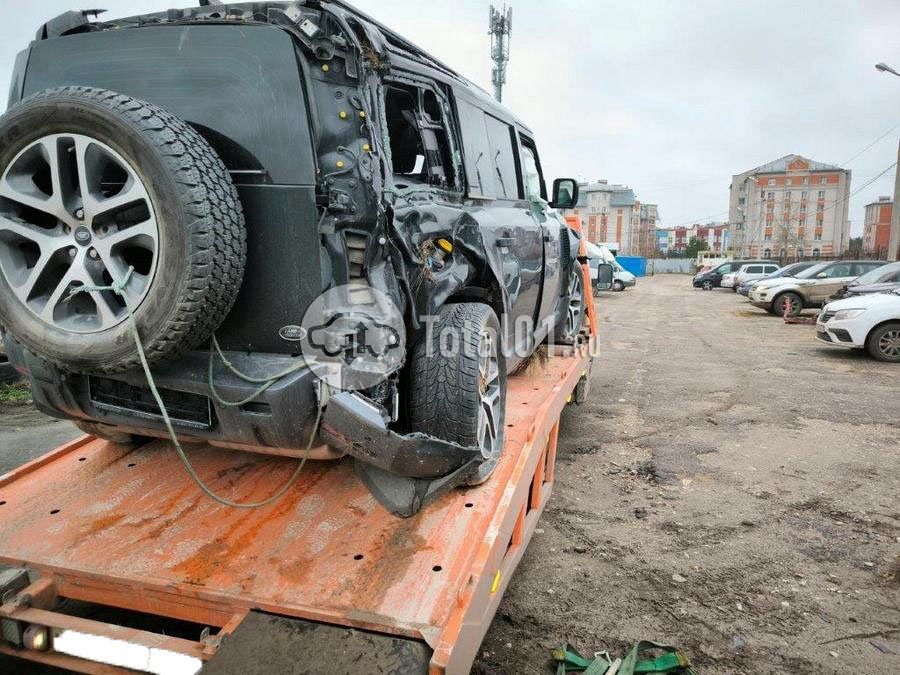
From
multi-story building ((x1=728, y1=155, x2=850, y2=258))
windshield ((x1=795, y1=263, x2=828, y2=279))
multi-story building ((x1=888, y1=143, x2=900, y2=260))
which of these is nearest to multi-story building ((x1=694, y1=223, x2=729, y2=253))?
multi-story building ((x1=728, y1=155, x2=850, y2=258))

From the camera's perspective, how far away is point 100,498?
8.82 feet

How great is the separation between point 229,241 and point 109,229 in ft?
1.21

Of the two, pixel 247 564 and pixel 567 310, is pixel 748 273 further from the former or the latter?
pixel 247 564

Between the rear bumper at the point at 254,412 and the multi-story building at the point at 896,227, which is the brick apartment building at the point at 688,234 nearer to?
the multi-story building at the point at 896,227

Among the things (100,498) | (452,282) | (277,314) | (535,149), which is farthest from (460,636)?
(535,149)

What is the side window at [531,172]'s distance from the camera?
470 centimetres

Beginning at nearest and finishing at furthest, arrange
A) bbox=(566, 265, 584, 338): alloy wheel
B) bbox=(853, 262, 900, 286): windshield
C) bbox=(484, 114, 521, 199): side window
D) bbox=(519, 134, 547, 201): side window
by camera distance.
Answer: bbox=(484, 114, 521, 199): side window → bbox=(519, 134, 547, 201): side window → bbox=(566, 265, 584, 338): alloy wheel → bbox=(853, 262, 900, 286): windshield

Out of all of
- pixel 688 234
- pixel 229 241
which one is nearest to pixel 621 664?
pixel 229 241

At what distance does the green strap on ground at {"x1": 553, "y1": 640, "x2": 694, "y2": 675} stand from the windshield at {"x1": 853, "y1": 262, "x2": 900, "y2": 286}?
1068 centimetres

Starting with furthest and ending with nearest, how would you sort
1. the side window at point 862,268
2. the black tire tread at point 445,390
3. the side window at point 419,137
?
1. the side window at point 862,268
2. the side window at point 419,137
3. the black tire tread at point 445,390

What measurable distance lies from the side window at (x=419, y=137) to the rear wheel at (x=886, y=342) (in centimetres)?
893

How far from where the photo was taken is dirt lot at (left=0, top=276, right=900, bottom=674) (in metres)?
2.80

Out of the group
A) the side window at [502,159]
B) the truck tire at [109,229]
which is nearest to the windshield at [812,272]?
the side window at [502,159]

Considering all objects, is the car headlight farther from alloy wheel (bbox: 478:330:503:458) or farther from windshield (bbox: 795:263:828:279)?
alloy wheel (bbox: 478:330:503:458)
